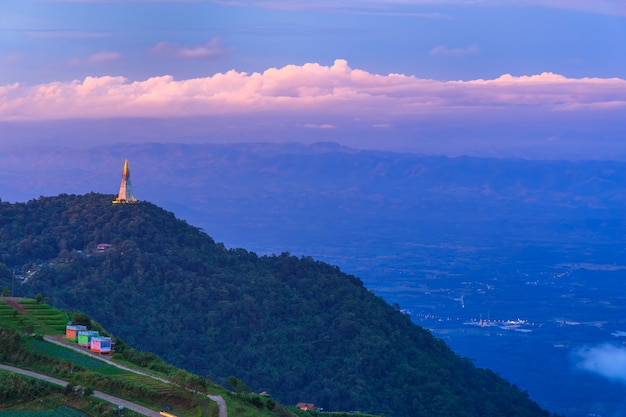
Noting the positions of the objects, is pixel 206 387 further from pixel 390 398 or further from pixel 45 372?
pixel 390 398

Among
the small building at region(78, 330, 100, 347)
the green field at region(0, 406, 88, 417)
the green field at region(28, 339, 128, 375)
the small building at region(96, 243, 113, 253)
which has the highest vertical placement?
the small building at region(96, 243, 113, 253)

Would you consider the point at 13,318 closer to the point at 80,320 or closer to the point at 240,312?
the point at 80,320

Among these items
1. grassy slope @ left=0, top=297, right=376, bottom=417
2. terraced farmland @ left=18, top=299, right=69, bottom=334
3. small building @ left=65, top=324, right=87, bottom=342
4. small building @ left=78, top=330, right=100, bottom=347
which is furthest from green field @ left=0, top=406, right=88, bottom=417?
terraced farmland @ left=18, top=299, right=69, bottom=334

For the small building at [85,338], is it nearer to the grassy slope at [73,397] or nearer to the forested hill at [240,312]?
the grassy slope at [73,397]

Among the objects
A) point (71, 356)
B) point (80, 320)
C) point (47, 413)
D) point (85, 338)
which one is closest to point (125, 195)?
point (80, 320)

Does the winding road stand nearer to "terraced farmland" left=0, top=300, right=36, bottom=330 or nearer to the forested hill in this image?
"terraced farmland" left=0, top=300, right=36, bottom=330

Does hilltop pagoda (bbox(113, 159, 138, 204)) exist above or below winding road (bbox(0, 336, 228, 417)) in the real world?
above

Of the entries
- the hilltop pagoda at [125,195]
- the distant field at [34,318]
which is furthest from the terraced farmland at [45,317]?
the hilltop pagoda at [125,195]
